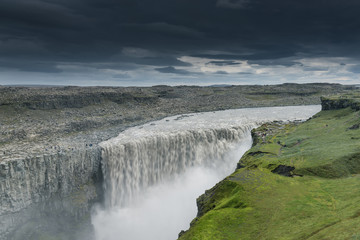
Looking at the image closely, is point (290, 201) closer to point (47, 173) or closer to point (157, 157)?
point (47, 173)

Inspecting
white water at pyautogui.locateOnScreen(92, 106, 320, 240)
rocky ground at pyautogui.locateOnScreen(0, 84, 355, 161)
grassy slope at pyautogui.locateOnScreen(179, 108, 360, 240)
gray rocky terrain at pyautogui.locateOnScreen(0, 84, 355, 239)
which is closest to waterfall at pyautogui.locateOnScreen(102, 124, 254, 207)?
white water at pyautogui.locateOnScreen(92, 106, 320, 240)

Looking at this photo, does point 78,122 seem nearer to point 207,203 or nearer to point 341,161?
point 207,203

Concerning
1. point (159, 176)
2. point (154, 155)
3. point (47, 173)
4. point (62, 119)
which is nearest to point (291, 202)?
point (47, 173)

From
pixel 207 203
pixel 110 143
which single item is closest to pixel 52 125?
pixel 110 143

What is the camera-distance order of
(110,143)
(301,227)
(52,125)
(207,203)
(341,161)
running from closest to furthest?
1. (301,227)
2. (207,203)
3. (341,161)
4. (110,143)
5. (52,125)

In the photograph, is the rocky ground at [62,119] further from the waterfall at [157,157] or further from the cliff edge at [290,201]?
the cliff edge at [290,201]

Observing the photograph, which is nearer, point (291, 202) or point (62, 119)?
point (291, 202)
